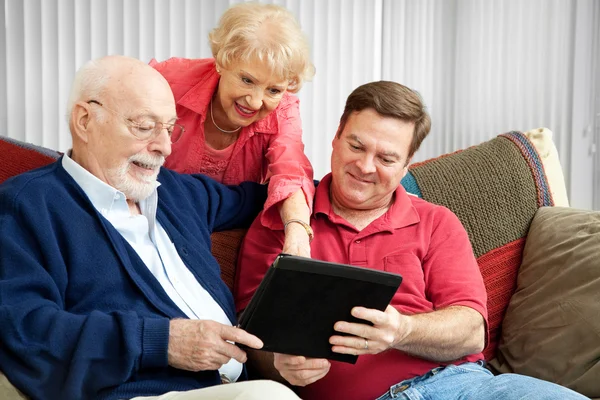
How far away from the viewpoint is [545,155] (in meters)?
2.51

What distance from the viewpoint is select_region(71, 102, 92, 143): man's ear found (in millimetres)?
1837

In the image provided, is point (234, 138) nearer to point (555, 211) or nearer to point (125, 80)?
point (125, 80)

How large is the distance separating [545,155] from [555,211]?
8.4 inches

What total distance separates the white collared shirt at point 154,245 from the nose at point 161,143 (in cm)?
9

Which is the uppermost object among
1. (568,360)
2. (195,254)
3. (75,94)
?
(75,94)

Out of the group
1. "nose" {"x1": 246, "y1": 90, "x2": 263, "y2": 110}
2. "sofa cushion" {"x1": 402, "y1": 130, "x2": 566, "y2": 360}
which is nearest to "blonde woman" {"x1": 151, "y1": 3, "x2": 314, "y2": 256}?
"nose" {"x1": 246, "y1": 90, "x2": 263, "y2": 110}

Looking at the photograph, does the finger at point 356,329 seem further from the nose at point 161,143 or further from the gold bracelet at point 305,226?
the nose at point 161,143

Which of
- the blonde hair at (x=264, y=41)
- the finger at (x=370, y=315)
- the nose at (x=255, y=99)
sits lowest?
the finger at (x=370, y=315)

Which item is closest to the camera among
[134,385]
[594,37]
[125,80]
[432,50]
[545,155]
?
[134,385]

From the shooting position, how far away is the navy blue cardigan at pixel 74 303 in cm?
156

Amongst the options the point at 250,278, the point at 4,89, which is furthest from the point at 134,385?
the point at 4,89

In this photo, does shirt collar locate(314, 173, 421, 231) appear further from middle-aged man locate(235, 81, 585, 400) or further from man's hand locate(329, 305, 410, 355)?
man's hand locate(329, 305, 410, 355)

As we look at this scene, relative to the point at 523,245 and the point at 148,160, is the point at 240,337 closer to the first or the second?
the point at 148,160

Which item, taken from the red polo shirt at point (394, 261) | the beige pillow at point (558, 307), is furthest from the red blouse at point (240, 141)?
the beige pillow at point (558, 307)
